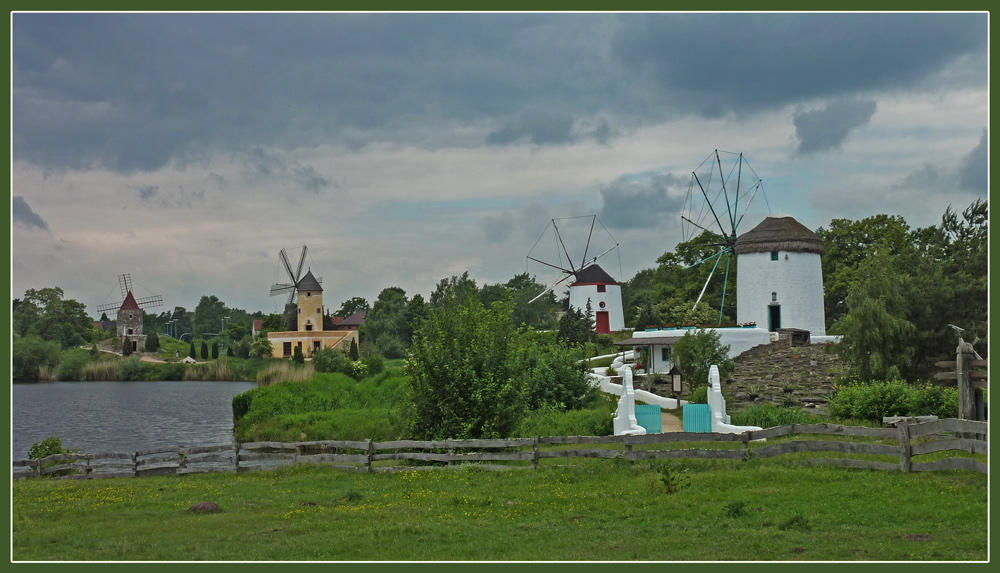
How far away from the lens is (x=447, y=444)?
59.7 ft

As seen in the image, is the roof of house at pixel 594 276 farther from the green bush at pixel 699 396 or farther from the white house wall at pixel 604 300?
the green bush at pixel 699 396

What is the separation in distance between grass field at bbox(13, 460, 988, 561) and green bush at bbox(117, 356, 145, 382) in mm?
65000

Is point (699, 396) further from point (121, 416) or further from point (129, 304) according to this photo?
point (129, 304)

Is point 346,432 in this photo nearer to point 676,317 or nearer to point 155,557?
point 155,557

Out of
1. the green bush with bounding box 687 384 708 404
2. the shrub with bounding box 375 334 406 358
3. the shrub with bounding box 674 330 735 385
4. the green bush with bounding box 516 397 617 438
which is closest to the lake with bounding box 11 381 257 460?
the green bush with bounding box 516 397 617 438

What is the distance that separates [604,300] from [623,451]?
4990cm

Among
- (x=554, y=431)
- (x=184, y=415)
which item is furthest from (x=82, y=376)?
(x=554, y=431)

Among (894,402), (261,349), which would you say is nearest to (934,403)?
(894,402)

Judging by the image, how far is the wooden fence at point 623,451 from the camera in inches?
528

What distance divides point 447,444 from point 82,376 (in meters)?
69.4

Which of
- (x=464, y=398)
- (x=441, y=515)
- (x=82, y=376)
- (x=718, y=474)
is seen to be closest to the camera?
(x=441, y=515)

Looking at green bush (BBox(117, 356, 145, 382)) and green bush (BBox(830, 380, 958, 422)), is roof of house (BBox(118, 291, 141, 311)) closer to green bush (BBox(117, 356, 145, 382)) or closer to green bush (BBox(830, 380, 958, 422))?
green bush (BBox(117, 356, 145, 382))

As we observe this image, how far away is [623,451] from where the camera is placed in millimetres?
17094

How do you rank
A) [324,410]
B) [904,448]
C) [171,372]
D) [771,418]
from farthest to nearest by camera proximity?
[171,372] < [324,410] < [771,418] < [904,448]
